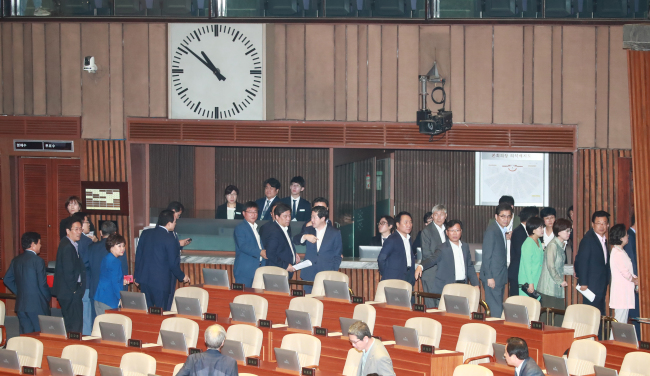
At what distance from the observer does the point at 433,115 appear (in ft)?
31.7

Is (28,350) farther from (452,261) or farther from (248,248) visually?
(452,261)

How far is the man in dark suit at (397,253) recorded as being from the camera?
841cm

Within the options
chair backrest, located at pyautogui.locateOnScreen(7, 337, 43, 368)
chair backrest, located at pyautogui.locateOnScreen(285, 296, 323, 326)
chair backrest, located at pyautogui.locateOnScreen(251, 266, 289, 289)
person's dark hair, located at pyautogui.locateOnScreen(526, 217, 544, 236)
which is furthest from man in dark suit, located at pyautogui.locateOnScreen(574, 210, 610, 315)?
chair backrest, located at pyautogui.locateOnScreen(7, 337, 43, 368)

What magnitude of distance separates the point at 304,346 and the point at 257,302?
1300 mm

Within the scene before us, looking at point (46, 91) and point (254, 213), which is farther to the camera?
point (46, 91)

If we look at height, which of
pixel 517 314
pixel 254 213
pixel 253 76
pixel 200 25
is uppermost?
pixel 200 25

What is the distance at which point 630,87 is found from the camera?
8.46 m

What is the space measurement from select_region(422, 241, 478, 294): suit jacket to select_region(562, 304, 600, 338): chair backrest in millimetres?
1552

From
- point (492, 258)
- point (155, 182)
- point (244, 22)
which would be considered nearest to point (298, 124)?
point (244, 22)

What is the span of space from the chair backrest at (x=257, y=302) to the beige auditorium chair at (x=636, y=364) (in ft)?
10.4

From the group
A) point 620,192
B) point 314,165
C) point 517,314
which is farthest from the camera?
point 314,165

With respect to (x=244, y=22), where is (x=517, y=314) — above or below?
below

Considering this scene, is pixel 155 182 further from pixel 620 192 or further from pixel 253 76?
pixel 620 192

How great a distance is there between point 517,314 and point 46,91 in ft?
21.7
